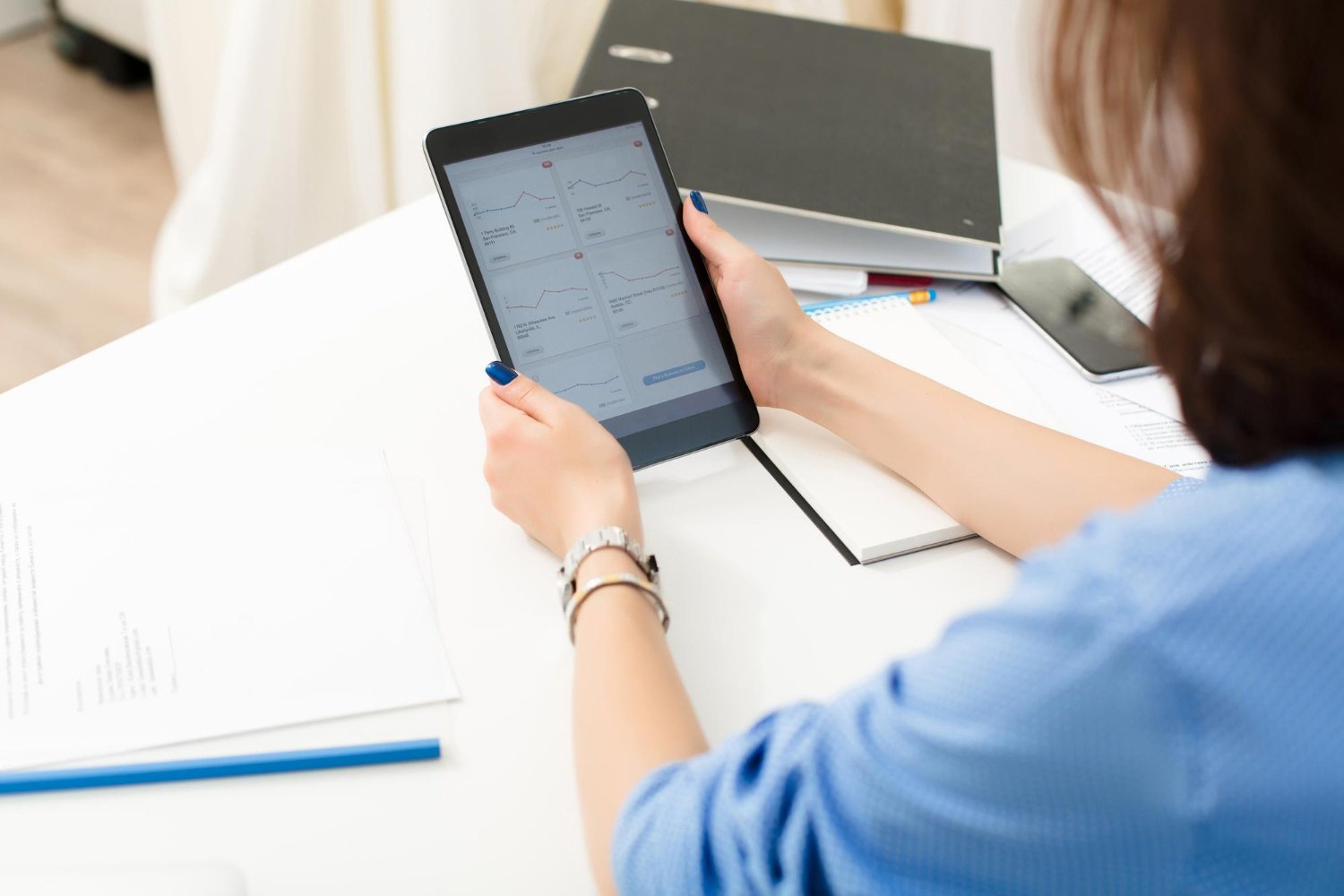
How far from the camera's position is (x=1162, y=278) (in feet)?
1.43

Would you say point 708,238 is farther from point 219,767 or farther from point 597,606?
point 219,767

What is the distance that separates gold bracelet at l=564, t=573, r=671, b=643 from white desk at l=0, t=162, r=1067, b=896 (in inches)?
1.3

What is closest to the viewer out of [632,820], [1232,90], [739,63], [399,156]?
[1232,90]

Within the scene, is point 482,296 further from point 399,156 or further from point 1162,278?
point 399,156

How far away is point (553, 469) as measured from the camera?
0.69 m

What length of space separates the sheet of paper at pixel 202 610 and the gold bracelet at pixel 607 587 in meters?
0.07

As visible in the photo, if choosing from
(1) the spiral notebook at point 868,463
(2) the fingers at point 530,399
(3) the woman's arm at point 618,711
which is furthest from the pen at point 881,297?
(3) the woman's arm at point 618,711

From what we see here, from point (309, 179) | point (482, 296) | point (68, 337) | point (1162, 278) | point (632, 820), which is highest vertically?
point (1162, 278)

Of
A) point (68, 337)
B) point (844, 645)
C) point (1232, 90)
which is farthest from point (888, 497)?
point (68, 337)

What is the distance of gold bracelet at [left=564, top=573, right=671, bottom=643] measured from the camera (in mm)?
628

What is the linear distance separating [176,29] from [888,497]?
1608 millimetres

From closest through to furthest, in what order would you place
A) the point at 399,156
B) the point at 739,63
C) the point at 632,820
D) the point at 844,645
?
the point at 632,820 < the point at 844,645 < the point at 739,63 < the point at 399,156

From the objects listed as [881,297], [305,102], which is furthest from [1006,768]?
[305,102]

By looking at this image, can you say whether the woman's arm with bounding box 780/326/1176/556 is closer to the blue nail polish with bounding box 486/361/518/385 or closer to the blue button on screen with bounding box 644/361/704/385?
the blue button on screen with bounding box 644/361/704/385
